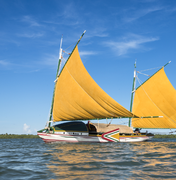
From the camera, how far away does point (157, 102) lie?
163 ft

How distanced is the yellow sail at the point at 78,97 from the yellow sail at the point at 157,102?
14.6 metres

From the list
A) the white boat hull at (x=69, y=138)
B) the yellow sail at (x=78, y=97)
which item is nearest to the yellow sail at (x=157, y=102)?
the yellow sail at (x=78, y=97)

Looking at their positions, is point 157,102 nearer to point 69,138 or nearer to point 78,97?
point 78,97

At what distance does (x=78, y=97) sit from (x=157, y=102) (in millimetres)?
22893

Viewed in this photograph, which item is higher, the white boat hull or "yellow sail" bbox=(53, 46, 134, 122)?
"yellow sail" bbox=(53, 46, 134, 122)

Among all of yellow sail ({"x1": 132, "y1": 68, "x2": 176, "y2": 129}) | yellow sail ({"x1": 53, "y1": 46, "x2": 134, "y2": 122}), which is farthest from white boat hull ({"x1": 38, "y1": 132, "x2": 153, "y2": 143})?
yellow sail ({"x1": 132, "y1": 68, "x2": 176, "y2": 129})

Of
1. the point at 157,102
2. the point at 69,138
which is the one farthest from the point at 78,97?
the point at 157,102

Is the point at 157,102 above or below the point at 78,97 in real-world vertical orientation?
above

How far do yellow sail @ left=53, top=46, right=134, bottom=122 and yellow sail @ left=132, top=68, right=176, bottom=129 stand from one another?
1462 cm

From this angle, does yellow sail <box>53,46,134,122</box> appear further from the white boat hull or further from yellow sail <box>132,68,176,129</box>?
yellow sail <box>132,68,176,129</box>

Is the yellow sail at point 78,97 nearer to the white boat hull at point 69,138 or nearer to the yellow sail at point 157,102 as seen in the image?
the white boat hull at point 69,138

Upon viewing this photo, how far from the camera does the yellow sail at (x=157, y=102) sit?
49.3 m

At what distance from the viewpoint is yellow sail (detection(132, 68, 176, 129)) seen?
49344 millimetres

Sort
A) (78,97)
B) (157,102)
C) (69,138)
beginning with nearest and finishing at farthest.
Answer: (78,97) < (69,138) < (157,102)
